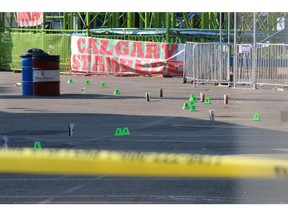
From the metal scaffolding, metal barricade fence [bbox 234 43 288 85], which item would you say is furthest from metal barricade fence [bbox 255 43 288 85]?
the metal scaffolding

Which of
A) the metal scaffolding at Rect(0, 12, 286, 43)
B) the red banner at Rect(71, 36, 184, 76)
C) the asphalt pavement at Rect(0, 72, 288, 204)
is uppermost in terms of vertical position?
the metal scaffolding at Rect(0, 12, 286, 43)

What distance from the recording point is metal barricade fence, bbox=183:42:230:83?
29.5m

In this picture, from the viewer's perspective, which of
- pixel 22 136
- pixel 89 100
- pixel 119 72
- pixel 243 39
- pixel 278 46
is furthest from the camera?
pixel 119 72

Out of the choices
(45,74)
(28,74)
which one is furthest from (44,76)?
(28,74)

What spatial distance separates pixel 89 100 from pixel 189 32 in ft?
52.0

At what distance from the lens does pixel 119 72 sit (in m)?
37.6

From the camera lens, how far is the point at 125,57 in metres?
37.6

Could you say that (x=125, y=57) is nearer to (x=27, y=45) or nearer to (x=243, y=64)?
(x=27, y=45)

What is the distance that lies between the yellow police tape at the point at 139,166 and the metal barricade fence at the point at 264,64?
895 inches

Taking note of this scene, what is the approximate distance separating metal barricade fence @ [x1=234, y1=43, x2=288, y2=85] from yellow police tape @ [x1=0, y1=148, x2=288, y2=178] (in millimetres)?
22722

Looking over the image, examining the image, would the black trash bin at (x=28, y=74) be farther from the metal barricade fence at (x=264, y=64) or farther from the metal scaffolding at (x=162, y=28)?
the metal scaffolding at (x=162, y=28)

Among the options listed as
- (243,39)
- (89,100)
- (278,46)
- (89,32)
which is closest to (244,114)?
(89,100)

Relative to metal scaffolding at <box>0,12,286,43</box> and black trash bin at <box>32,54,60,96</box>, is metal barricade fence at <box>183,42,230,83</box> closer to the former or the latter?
metal scaffolding at <box>0,12,286,43</box>
